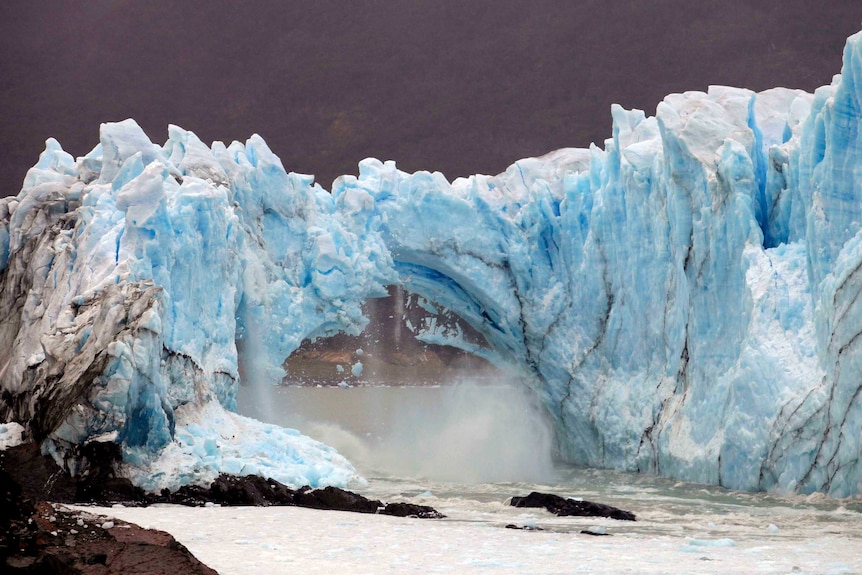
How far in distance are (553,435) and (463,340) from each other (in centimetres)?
232

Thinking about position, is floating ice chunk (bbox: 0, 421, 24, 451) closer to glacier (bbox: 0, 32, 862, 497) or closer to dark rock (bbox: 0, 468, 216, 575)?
glacier (bbox: 0, 32, 862, 497)

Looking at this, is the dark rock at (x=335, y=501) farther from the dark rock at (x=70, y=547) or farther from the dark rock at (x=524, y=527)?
the dark rock at (x=70, y=547)

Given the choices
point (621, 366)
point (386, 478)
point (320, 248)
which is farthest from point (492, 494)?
point (320, 248)

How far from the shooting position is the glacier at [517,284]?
1187cm

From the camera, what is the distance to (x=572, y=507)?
11.3 m

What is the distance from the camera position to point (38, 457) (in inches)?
438

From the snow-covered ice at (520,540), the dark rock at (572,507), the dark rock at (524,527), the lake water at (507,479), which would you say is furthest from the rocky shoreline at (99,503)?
the lake water at (507,479)

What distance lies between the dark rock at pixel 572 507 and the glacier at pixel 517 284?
2509mm

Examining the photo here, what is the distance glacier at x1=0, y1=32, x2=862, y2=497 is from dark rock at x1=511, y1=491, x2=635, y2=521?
2.51m

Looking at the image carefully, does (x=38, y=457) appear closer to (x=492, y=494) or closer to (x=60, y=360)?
(x=60, y=360)

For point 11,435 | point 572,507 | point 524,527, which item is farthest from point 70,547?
point 572,507

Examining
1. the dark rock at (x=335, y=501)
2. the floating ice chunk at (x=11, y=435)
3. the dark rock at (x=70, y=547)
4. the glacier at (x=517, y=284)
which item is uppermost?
the glacier at (x=517, y=284)

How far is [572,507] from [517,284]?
260 inches

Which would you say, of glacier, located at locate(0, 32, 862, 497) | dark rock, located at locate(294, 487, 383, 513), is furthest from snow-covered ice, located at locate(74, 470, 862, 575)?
glacier, located at locate(0, 32, 862, 497)
